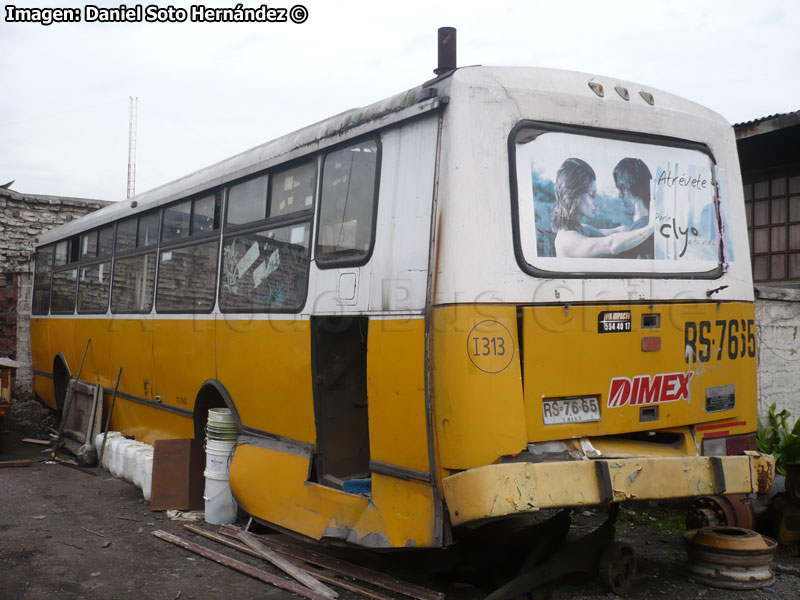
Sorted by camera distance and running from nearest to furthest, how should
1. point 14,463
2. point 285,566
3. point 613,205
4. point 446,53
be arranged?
point 613,205, point 446,53, point 285,566, point 14,463

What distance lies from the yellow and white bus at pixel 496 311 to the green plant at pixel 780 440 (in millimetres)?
2085

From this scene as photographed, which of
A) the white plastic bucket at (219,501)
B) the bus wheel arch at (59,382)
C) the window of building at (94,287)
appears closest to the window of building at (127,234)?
the window of building at (94,287)

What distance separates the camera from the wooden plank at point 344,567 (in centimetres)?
458

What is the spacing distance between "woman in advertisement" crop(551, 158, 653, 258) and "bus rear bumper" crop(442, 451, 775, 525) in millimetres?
1134

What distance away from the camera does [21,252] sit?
1455 cm

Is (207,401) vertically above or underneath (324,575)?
above

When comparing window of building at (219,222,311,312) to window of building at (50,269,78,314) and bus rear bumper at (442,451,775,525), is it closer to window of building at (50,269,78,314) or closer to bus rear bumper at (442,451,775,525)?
bus rear bumper at (442,451,775,525)

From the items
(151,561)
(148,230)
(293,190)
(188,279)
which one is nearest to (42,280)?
(148,230)

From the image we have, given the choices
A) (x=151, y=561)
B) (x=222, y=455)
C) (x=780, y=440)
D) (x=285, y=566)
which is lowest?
(x=151, y=561)

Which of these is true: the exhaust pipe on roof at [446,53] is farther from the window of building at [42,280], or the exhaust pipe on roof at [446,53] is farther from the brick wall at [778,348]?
the window of building at [42,280]

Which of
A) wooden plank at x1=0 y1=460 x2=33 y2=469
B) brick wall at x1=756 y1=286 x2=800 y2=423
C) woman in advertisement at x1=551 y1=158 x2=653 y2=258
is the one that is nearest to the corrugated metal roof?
brick wall at x1=756 y1=286 x2=800 y2=423

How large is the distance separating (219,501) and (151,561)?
90 centimetres

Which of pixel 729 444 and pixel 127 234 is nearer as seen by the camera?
pixel 729 444

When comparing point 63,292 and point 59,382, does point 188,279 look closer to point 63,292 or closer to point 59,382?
point 63,292
